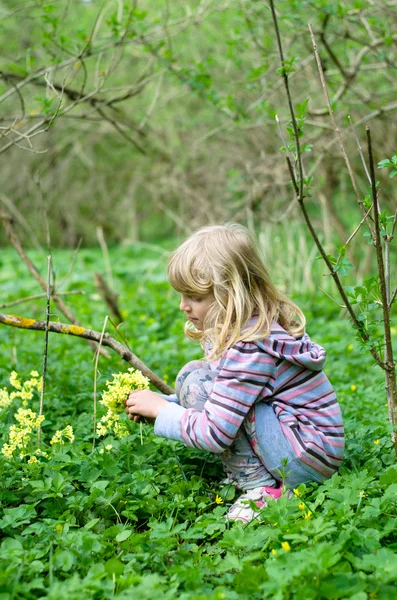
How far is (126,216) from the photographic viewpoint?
15828 millimetres

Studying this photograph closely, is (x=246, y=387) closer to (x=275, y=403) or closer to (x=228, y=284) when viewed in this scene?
(x=275, y=403)

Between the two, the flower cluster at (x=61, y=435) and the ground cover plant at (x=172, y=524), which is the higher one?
the flower cluster at (x=61, y=435)

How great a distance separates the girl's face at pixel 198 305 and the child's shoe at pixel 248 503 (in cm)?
69

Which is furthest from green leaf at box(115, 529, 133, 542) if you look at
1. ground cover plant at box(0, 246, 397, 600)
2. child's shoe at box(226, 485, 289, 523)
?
child's shoe at box(226, 485, 289, 523)

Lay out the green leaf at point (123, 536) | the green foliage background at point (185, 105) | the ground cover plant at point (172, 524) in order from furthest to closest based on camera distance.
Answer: the green foliage background at point (185, 105) → the green leaf at point (123, 536) → the ground cover plant at point (172, 524)

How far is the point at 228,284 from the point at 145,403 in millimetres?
570

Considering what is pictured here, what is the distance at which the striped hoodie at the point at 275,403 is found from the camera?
8.25ft

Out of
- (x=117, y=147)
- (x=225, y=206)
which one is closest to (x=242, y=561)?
(x=225, y=206)

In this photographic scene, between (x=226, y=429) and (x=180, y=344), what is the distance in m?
2.85

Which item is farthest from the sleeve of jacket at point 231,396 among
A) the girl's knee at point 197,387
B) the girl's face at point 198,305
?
the girl's face at point 198,305

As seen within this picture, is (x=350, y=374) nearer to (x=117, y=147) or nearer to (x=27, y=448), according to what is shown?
(x=27, y=448)

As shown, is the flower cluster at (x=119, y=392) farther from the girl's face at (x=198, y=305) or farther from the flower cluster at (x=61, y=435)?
the girl's face at (x=198, y=305)

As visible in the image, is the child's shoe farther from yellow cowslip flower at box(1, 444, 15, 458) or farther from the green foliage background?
the green foliage background

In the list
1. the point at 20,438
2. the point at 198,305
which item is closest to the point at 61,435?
the point at 20,438
